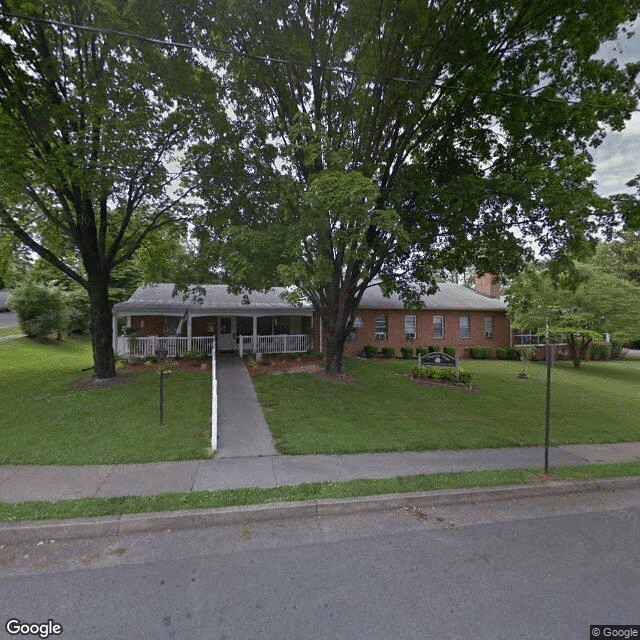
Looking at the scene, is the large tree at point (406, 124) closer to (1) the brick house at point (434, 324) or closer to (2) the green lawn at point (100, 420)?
(2) the green lawn at point (100, 420)

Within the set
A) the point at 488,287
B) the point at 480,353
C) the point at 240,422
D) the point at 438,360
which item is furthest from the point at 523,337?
the point at 240,422

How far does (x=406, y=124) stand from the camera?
865cm

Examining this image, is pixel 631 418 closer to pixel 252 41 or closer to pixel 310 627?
pixel 310 627

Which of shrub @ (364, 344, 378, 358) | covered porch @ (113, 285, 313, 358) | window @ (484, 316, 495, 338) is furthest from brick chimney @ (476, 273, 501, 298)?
covered porch @ (113, 285, 313, 358)

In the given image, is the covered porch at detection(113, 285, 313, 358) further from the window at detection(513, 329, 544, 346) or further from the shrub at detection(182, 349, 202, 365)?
the window at detection(513, 329, 544, 346)

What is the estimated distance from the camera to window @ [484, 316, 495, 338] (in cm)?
2240

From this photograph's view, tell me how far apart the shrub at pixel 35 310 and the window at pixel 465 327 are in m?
26.4

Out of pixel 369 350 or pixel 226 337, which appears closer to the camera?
pixel 226 337

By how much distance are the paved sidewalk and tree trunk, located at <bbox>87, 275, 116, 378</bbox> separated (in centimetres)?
657

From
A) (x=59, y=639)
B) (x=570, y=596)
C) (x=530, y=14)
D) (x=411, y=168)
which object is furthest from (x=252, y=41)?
(x=570, y=596)

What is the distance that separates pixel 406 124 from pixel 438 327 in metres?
15.0

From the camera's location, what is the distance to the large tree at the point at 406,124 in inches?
274

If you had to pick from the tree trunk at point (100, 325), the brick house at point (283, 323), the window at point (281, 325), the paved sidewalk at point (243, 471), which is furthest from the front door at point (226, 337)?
the paved sidewalk at point (243, 471)

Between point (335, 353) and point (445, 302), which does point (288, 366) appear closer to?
point (335, 353)
